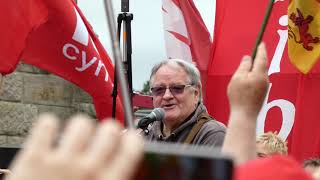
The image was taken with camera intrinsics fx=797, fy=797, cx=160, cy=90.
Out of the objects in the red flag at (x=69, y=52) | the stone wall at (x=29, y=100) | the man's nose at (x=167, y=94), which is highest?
the red flag at (x=69, y=52)

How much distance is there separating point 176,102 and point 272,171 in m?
2.89

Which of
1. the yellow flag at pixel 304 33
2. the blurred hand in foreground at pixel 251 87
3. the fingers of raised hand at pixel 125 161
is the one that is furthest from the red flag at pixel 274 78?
the fingers of raised hand at pixel 125 161

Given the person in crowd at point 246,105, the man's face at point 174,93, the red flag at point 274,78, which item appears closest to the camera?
the person in crowd at point 246,105

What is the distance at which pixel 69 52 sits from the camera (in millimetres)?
5043

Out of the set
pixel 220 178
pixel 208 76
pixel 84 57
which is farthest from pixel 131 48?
pixel 220 178

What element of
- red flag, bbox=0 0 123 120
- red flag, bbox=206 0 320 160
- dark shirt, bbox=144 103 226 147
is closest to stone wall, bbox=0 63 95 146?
red flag, bbox=0 0 123 120

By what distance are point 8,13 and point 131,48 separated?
30.1 inches

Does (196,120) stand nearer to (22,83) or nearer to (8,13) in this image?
(8,13)

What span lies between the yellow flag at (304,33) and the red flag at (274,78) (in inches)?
8.7

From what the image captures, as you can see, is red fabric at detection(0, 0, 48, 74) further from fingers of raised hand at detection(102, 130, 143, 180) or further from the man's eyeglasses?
fingers of raised hand at detection(102, 130, 143, 180)

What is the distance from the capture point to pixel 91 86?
203 inches

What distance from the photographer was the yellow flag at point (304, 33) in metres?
5.09

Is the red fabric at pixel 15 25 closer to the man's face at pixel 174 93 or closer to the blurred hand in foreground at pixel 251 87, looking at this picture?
the man's face at pixel 174 93

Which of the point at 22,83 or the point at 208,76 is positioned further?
the point at 22,83
